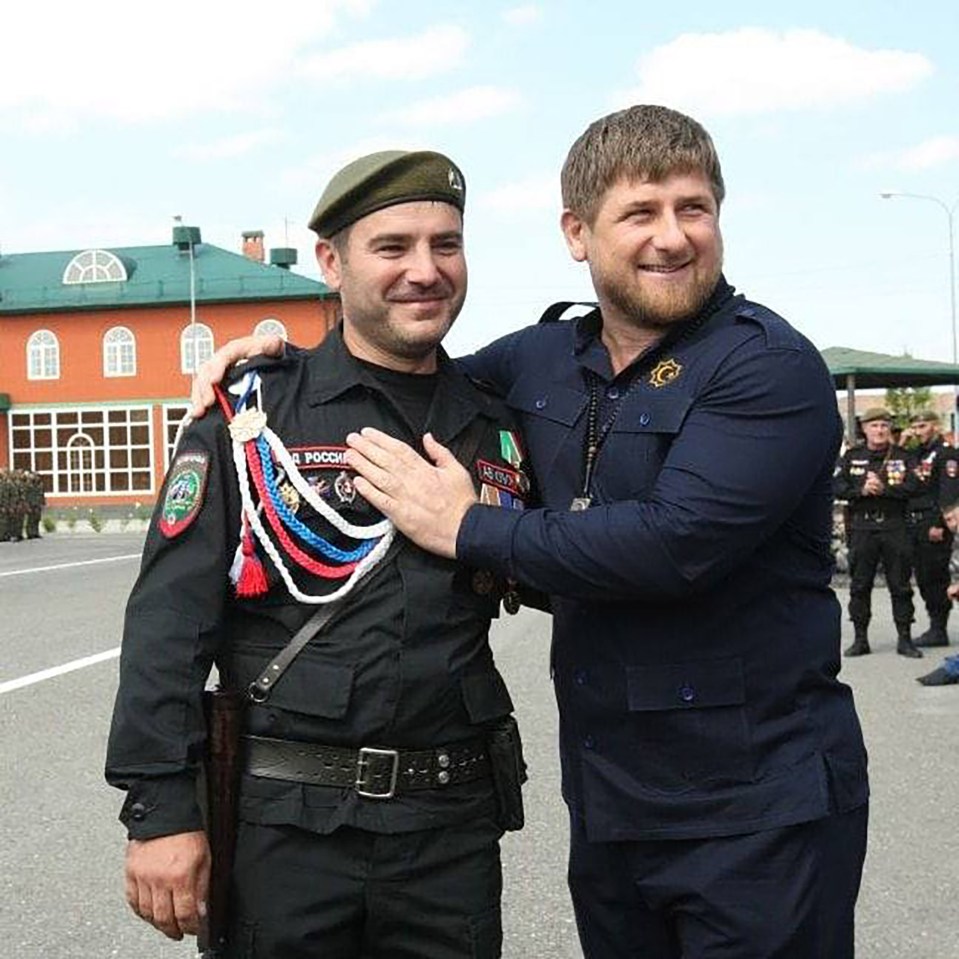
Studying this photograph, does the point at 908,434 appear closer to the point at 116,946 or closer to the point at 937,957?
the point at 937,957

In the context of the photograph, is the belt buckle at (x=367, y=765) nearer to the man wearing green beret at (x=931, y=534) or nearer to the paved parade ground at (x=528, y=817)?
the paved parade ground at (x=528, y=817)

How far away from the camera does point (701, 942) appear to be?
2.58 metres

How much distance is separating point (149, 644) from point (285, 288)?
4873 centimetres

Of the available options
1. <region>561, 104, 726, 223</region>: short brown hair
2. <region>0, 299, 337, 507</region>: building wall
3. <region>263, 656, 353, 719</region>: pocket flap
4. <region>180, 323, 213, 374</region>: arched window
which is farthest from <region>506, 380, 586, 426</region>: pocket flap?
<region>180, 323, 213, 374</region>: arched window

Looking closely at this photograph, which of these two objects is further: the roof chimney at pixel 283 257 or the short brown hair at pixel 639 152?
the roof chimney at pixel 283 257

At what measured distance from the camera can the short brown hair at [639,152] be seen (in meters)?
2.61

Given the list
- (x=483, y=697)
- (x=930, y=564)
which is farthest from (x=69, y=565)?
(x=483, y=697)

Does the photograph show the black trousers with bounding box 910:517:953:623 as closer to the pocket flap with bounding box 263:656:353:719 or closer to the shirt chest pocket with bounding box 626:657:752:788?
the shirt chest pocket with bounding box 626:657:752:788

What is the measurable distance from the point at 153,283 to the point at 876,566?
44.0m

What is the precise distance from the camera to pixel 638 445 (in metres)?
2.63

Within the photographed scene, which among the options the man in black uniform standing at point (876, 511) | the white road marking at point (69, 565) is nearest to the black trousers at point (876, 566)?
the man in black uniform standing at point (876, 511)

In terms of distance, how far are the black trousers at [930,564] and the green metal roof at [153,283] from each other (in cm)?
3914

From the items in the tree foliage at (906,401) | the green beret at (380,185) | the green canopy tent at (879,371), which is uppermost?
the tree foliage at (906,401)

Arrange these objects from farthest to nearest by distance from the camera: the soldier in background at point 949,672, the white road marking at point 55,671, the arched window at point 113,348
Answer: the arched window at point 113,348
the soldier in background at point 949,672
the white road marking at point 55,671
